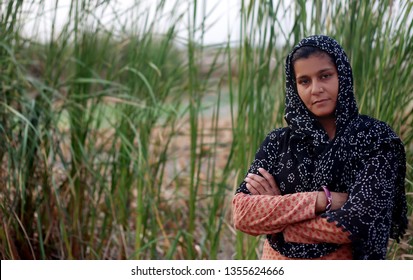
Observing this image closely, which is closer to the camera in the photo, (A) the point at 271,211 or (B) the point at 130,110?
(A) the point at 271,211

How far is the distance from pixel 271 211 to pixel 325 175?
0.12 meters

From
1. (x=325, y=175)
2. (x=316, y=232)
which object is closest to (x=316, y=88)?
(x=325, y=175)

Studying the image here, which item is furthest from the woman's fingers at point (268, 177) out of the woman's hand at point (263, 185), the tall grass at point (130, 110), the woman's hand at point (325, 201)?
the tall grass at point (130, 110)

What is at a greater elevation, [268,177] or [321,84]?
[321,84]

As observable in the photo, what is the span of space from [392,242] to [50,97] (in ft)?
4.23

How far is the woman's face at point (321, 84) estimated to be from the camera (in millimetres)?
1493

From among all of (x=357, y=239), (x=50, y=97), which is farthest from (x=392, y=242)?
(x=50, y=97)

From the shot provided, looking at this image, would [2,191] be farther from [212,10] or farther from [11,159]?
[212,10]

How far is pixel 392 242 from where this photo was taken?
2232 millimetres

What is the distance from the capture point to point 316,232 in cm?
148

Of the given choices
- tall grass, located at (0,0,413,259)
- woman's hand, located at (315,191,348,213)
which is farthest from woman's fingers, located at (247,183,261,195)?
tall grass, located at (0,0,413,259)

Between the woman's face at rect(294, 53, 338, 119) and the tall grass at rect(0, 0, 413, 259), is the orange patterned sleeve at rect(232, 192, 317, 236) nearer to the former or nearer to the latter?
the woman's face at rect(294, 53, 338, 119)

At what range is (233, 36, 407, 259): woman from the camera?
146cm

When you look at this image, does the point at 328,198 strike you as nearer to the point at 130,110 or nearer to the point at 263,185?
the point at 263,185
